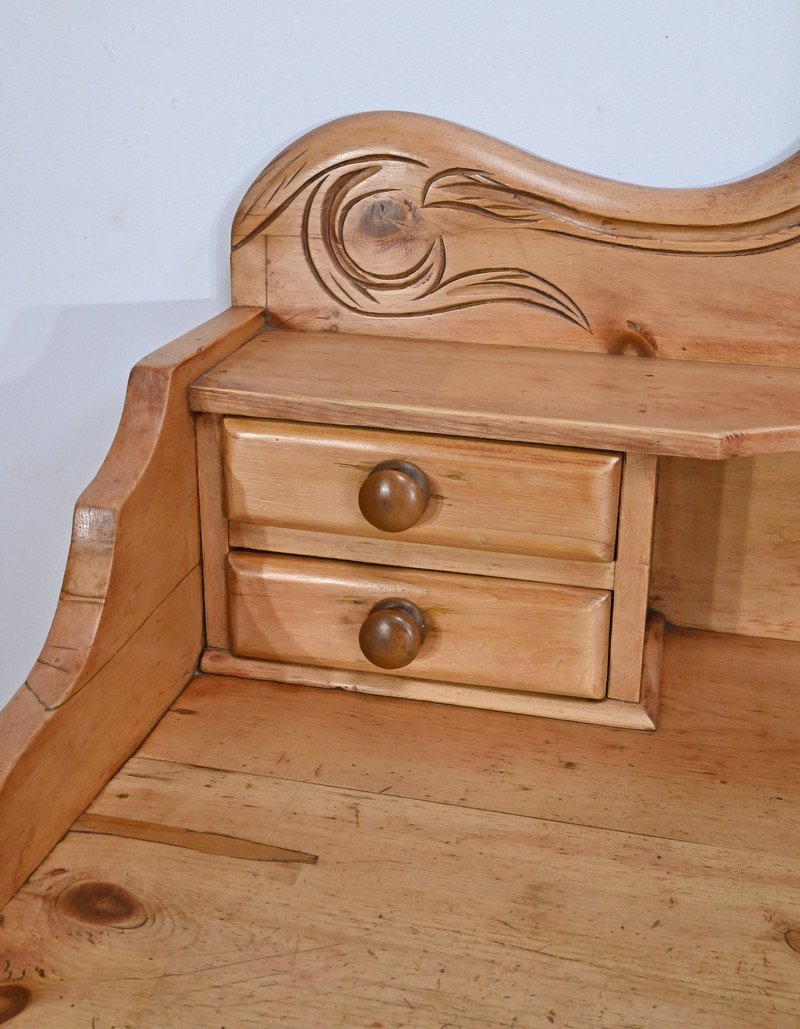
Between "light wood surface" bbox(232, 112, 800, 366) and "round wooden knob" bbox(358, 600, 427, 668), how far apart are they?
0.31 meters

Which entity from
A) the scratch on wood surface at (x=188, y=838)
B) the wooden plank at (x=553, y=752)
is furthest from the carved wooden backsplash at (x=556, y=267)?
the scratch on wood surface at (x=188, y=838)

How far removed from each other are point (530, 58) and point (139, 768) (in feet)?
2.37

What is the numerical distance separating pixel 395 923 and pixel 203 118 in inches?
31.3

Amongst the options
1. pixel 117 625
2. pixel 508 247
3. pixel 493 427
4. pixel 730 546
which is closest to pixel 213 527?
pixel 117 625

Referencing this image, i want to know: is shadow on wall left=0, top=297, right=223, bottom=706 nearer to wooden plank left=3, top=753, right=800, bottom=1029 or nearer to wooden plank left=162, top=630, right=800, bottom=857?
wooden plank left=162, top=630, right=800, bottom=857

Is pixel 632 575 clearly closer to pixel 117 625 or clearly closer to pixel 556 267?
pixel 556 267

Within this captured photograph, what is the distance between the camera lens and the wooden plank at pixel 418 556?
90 centimetres

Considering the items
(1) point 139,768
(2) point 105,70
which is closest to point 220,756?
(1) point 139,768

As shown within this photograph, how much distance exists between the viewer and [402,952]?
67 centimetres

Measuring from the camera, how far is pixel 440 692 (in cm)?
95

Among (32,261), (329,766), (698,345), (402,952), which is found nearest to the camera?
(402,952)

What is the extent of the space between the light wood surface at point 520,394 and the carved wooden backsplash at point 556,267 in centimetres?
4

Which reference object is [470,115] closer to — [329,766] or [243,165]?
[243,165]

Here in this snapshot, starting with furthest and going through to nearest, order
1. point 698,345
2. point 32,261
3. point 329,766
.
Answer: point 32,261 < point 698,345 < point 329,766
